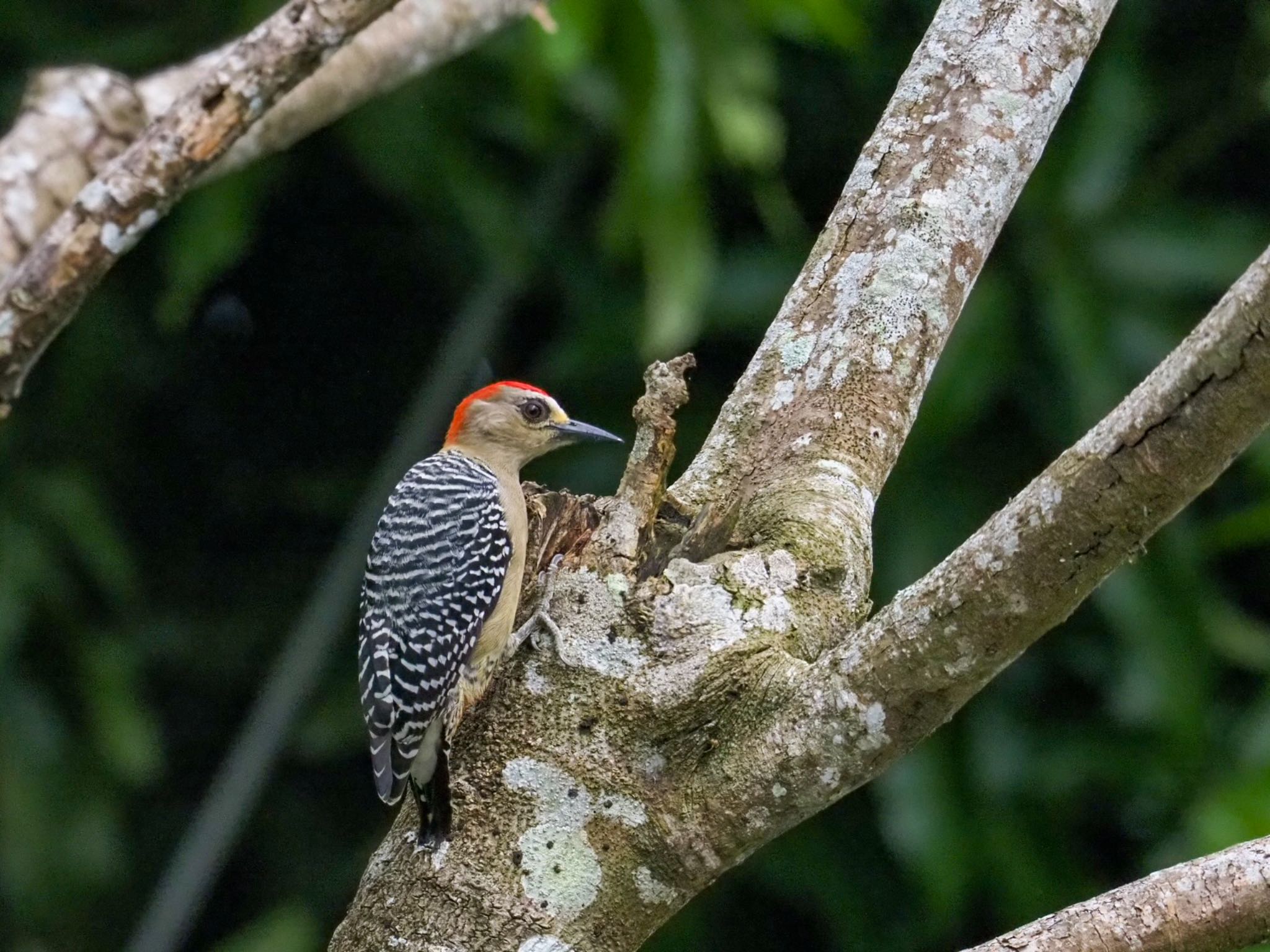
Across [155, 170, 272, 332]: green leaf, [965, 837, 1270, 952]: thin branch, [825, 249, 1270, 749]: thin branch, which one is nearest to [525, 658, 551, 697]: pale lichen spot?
[825, 249, 1270, 749]: thin branch

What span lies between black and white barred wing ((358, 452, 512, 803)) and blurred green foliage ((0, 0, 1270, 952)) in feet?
2.69

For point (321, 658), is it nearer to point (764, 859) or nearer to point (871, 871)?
point (764, 859)

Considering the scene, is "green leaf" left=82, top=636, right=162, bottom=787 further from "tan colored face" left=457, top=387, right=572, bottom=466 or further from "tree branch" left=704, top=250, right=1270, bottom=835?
"tree branch" left=704, top=250, right=1270, bottom=835

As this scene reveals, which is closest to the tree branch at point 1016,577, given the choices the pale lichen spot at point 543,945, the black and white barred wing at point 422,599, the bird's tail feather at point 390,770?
the pale lichen spot at point 543,945

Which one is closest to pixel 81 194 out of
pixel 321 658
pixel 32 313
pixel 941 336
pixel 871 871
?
pixel 32 313

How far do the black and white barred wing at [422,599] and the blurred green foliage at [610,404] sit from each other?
2.69 feet

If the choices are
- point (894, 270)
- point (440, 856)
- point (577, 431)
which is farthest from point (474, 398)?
point (440, 856)

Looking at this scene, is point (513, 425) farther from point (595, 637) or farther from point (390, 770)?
point (595, 637)

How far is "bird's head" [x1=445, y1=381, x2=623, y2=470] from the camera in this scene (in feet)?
13.6

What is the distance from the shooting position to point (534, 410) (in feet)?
13.6

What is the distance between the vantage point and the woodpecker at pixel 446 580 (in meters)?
→ 3.16

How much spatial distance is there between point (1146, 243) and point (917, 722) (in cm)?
336

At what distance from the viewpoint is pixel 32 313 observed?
2912 millimetres

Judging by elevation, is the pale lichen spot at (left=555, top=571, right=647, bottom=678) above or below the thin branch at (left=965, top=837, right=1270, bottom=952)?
below
